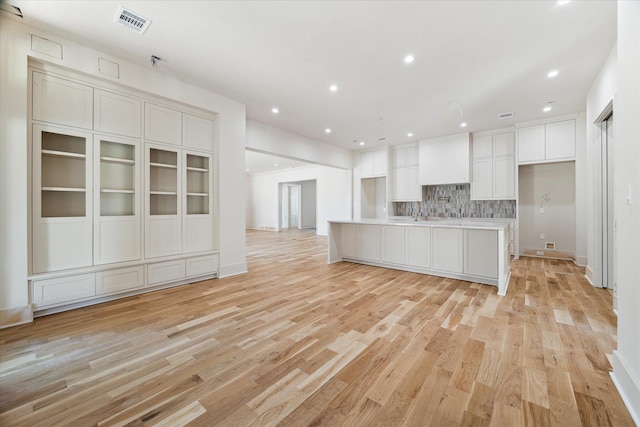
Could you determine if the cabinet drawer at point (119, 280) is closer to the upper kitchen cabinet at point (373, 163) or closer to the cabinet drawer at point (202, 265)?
the cabinet drawer at point (202, 265)


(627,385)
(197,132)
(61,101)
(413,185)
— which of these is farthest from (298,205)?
(627,385)

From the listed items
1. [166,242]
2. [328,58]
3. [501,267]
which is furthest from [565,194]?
[166,242]

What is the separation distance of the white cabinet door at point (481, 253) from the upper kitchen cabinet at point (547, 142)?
3.21m

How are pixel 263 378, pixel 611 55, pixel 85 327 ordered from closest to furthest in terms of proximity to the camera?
pixel 263 378, pixel 85 327, pixel 611 55

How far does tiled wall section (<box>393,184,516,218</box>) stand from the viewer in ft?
21.4

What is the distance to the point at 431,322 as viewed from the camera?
263 cm

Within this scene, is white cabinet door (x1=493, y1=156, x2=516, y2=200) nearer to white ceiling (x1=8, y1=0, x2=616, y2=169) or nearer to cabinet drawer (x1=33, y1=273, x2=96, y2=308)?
white ceiling (x1=8, y1=0, x2=616, y2=169)

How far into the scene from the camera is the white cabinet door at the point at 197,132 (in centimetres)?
405

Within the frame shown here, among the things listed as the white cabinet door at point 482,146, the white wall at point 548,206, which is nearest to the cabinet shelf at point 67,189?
the white cabinet door at point 482,146

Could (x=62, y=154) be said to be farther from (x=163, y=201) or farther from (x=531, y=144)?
(x=531, y=144)

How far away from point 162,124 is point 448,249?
4743 millimetres

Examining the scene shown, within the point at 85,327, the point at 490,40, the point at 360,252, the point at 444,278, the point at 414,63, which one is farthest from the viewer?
the point at 360,252

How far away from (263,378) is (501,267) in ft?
10.7

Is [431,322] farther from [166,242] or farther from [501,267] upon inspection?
[166,242]
